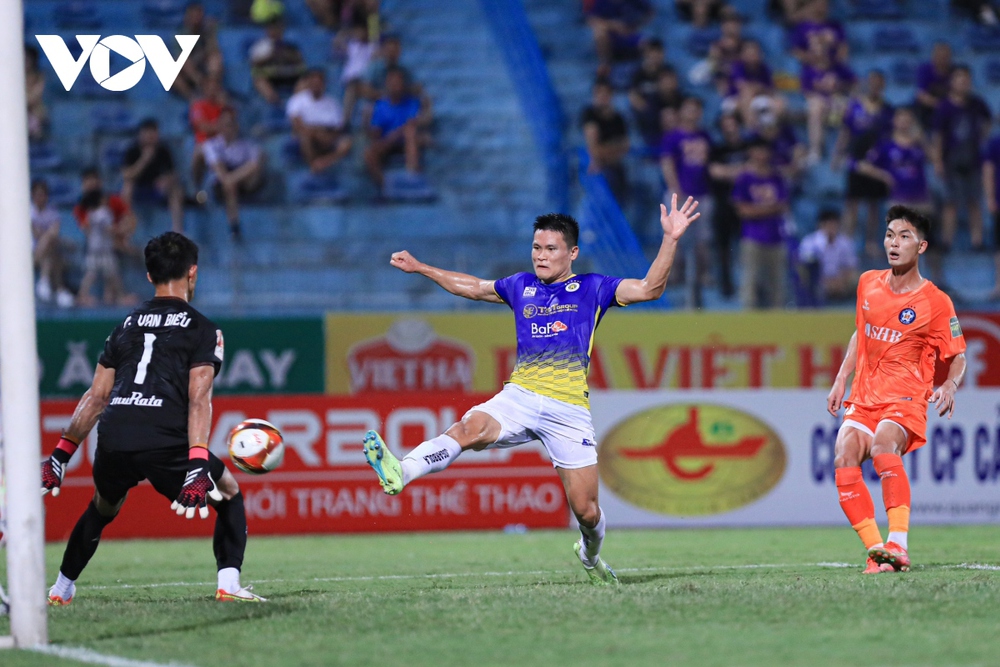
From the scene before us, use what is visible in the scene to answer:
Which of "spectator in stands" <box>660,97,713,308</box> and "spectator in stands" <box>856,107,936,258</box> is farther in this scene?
"spectator in stands" <box>856,107,936,258</box>

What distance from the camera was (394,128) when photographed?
18516 mm

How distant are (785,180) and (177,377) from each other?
1227cm

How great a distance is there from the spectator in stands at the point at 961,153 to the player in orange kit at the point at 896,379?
9361 millimetres

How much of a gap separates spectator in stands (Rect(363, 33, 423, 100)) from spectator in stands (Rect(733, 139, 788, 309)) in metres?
5.03

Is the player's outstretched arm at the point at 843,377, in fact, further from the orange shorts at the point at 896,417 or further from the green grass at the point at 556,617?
the green grass at the point at 556,617

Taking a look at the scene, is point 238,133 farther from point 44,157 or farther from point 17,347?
point 17,347

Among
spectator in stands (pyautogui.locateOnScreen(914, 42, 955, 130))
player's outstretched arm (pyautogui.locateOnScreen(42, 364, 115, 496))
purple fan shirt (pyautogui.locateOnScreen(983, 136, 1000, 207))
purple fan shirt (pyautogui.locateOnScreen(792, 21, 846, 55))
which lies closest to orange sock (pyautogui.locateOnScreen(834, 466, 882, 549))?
player's outstretched arm (pyautogui.locateOnScreen(42, 364, 115, 496))

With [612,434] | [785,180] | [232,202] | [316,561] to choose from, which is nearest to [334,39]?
[232,202]

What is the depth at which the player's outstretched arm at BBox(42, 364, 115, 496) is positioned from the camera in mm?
7500

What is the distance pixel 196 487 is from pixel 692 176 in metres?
11.3

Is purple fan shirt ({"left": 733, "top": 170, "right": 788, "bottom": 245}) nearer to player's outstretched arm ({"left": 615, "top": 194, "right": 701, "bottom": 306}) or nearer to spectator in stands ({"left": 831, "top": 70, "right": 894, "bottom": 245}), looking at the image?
spectator in stands ({"left": 831, "top": 70, "right": 894, "bottom": 245})

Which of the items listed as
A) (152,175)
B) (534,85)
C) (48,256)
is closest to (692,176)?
(534,85)

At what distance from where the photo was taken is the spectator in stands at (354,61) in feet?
61.5

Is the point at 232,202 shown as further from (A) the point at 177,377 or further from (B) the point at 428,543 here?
(A) the point at 177,377
